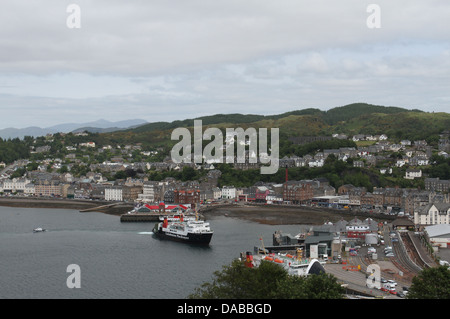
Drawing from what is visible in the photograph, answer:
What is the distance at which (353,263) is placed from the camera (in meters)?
20.2

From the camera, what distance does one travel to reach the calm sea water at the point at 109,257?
58.0 ft

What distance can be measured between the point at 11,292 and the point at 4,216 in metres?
22.4

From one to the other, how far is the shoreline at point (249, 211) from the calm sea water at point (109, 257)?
2.70m

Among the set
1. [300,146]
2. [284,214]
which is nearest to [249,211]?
[284,214]

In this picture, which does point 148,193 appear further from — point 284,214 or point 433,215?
point 433,215

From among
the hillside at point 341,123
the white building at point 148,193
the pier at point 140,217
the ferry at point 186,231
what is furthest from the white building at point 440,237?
the hillside at point 341,123

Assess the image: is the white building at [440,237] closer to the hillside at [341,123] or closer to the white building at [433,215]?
the white building at [433,215]

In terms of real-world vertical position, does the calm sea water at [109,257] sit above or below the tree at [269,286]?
below

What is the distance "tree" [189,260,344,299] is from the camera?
11492 millimetres

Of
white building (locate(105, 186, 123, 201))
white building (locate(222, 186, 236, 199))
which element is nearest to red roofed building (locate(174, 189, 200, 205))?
Answer: white building (locate(222, 186, 236, 199))

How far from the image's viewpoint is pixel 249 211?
132 ft

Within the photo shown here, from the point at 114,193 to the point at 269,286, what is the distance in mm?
37848
